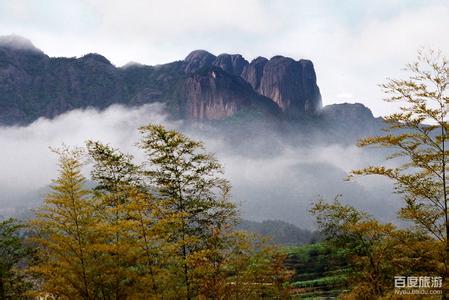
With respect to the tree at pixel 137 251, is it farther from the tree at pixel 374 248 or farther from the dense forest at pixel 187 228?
the tree at pixel 374 248

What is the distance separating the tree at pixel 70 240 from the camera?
46.8ft

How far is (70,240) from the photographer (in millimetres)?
14484

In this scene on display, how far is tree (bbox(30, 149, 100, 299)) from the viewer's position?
14.3m

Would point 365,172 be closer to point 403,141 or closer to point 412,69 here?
point 403,141

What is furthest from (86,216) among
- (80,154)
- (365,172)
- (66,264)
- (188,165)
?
(365,172)

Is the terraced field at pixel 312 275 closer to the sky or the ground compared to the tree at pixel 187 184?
closer to the ground

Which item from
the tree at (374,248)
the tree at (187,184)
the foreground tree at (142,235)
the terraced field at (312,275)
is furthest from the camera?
the terraced field at (312,275)

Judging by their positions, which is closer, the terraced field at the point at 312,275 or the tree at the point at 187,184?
the tree at the point at 187,184

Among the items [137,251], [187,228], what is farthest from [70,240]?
[187,228]

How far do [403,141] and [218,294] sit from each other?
10990 mm

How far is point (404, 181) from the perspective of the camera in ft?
45.0

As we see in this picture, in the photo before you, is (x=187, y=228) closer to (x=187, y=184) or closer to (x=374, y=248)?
(x=187, y=184)

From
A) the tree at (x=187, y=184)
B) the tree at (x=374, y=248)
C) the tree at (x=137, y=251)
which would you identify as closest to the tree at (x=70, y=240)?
the tree at (x=137, y=251)

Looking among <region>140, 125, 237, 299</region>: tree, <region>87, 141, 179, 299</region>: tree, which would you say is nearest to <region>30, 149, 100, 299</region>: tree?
<region>87, 141, 179, 299</region>: tree
